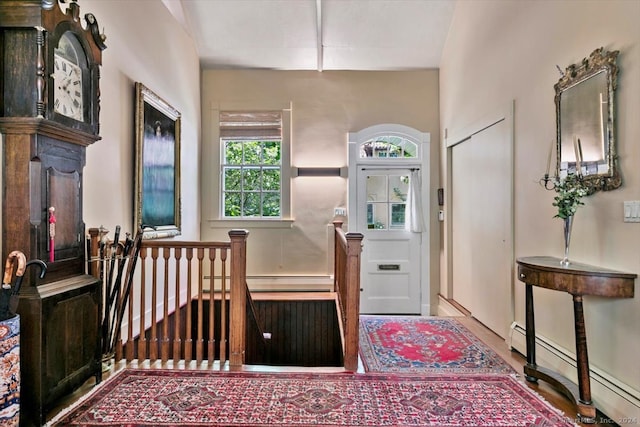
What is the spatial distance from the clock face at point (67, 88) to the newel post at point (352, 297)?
1.94 m

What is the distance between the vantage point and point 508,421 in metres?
2.12

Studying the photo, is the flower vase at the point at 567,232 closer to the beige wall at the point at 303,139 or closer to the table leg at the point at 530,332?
the table leg at the point at 530,332

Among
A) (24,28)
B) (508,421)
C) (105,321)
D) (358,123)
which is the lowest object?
(508,421)

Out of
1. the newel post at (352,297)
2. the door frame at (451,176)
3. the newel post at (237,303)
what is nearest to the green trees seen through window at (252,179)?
the door frame at (451,176)

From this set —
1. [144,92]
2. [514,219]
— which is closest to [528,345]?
[514,219]

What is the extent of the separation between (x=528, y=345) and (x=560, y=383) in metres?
0.31

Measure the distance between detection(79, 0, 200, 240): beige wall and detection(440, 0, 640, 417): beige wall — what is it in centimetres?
339

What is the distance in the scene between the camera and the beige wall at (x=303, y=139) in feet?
17.5

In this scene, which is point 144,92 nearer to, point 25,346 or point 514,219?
point 25,346

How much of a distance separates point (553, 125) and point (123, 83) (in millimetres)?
3488

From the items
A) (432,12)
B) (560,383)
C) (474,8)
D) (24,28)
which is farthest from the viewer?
(432,12)

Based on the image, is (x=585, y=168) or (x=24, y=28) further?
(x=585, y=168)

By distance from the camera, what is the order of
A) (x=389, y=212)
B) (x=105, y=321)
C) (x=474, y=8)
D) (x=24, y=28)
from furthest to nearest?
(x=389, y=212), (x=474, y=8), (x=105, y=321), (x=24, y=28)

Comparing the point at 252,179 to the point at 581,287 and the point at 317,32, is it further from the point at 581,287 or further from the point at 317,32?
the point at 581,287
